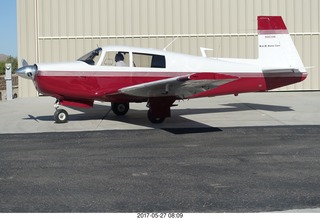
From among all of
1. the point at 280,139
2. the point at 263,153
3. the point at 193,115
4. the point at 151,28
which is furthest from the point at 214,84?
the point at 151,28

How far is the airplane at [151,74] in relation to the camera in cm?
1055

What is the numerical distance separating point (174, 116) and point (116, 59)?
2.26 metres

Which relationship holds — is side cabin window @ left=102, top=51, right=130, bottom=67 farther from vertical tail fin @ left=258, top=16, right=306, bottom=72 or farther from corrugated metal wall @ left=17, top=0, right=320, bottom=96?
corrugated metal wall @ left=17, top=0, right=320, bottom=96

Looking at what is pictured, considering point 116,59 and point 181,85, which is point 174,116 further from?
point 181,85

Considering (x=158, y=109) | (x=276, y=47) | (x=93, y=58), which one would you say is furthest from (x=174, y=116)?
(x=276, y=47)

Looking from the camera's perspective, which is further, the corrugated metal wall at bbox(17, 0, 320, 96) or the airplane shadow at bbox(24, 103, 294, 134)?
the corrugated metal wall at bbox(17, 0, 320, 96)

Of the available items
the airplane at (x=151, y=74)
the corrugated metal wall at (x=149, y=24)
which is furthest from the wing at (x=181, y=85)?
the corrugated metal wall at (x=149, y=24)

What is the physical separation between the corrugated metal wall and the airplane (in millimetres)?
7883

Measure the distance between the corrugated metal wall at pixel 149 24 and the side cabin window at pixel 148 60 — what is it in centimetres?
880

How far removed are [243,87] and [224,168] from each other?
600 centimetres

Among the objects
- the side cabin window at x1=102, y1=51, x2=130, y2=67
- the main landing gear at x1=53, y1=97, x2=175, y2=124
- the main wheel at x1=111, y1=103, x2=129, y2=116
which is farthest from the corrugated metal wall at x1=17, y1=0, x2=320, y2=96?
the main landing gear at x1=53, y1=97, x2=175, y2=124

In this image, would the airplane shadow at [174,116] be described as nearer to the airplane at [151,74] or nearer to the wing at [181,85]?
the airplane at [151,74]

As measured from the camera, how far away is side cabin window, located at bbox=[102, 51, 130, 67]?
11031 millimetres

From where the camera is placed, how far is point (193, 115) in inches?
502
